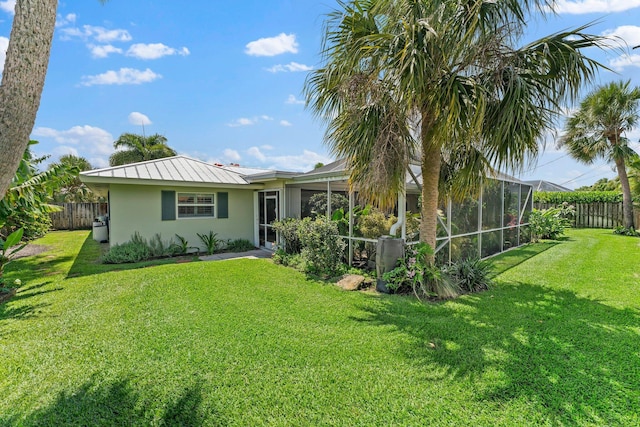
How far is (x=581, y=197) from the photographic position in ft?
64.8

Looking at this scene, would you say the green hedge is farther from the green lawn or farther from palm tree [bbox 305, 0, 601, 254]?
palm tree [bbox 305, 0, 601, 254]

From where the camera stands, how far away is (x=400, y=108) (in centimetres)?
556

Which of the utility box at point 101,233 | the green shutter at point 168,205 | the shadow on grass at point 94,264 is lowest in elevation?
the shadow on grass at point 94,264

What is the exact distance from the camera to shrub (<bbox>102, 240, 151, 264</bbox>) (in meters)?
9.34

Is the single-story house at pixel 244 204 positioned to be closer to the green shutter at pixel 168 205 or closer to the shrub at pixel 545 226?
the green shutter at pixel 168 205

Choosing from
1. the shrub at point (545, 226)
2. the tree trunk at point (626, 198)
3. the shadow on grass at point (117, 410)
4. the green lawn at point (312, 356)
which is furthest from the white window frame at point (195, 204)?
the tree trunk at point (626, 198)

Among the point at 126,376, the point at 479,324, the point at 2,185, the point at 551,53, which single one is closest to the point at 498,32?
the point at 551,53

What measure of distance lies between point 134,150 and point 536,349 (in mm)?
25008

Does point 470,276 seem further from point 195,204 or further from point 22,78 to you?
point 195,204

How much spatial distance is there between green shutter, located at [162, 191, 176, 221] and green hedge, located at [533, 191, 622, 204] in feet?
75.7

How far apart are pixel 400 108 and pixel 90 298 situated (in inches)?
281

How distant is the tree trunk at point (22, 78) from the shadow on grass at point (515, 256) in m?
9.19

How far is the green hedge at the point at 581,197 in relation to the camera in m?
18.5

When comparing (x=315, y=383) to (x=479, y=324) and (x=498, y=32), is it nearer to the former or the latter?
(x=479, y=324)
